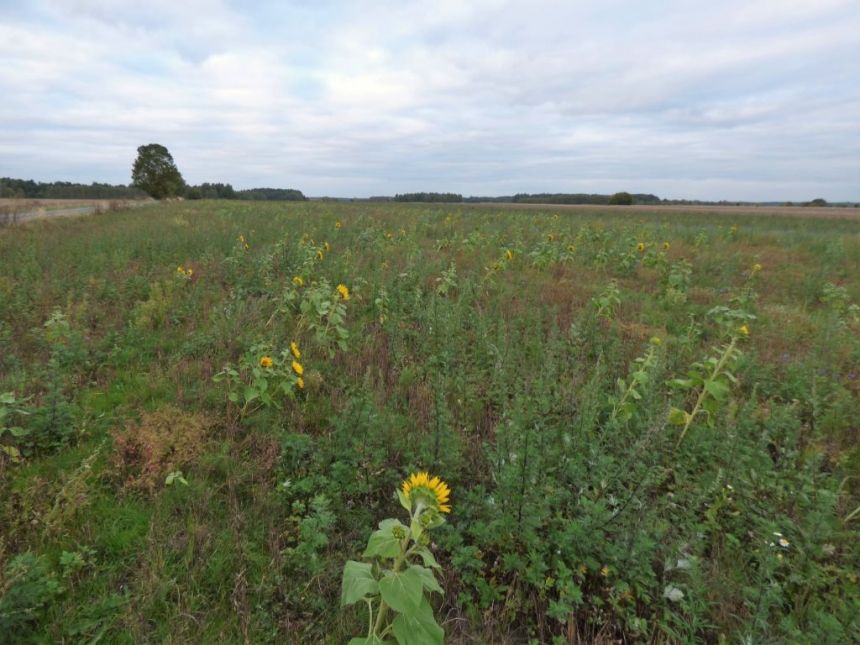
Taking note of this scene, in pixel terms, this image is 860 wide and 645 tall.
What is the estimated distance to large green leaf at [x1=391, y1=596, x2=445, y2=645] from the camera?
4.64 ft

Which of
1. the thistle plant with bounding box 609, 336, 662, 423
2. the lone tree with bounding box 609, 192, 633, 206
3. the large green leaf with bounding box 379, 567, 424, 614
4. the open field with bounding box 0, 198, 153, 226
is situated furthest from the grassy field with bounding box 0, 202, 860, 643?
the lone tree with bounding box 609, 192, 633, 206

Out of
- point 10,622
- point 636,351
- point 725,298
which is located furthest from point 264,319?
point 725,298

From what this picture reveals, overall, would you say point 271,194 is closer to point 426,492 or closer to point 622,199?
point 622,199

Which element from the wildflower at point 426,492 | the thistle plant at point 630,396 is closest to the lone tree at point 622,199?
the thistle plant at point 630,396

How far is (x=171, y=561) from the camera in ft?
6.90

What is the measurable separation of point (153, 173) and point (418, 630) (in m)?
68.5

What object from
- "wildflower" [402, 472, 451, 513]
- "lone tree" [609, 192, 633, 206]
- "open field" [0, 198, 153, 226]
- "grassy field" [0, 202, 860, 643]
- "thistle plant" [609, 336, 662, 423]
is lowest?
"grassy field" [0, 202, 860, 643]

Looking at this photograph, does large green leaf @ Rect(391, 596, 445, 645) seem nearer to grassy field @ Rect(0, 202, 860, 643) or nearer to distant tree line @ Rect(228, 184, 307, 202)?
grassy field @ Rect(0, 202, 860, 643)

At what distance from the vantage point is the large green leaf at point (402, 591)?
1.35 m

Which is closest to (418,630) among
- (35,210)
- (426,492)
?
(426,492)

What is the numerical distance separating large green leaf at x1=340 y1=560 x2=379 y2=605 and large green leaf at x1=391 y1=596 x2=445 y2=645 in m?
0.13

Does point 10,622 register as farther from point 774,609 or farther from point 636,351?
point 636,351

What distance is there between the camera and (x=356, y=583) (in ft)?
4.81

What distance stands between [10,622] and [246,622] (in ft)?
2.78
